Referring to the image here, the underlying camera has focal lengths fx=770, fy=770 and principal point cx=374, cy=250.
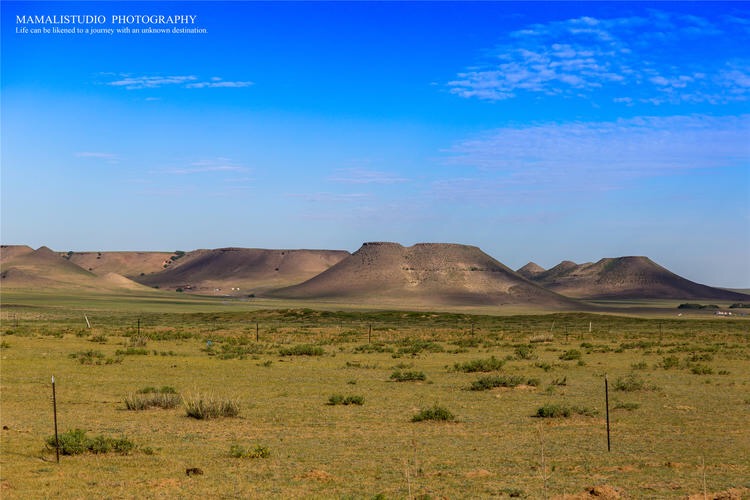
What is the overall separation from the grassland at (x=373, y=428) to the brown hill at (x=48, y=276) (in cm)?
13500

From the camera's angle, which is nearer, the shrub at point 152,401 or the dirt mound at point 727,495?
the dirt mound at point 727,495

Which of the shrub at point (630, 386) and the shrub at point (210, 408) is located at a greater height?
the shrub at point (210, 408)

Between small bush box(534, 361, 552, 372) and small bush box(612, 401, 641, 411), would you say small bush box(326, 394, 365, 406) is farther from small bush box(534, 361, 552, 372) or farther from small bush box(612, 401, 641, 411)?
small bush box(534, 361, 552, 372)

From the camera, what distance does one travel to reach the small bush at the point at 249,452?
13.8m

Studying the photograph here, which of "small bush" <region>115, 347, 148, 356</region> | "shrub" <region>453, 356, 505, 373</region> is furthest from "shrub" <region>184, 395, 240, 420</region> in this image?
"small bush" <region>115, 347, 148, 356</region>

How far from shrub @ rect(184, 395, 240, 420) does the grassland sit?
0.21 meters

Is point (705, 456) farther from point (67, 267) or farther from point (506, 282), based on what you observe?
point (67, 267)

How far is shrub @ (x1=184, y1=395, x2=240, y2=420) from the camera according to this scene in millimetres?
18017

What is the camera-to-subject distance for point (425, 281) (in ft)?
520

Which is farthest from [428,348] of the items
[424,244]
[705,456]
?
[424,244]

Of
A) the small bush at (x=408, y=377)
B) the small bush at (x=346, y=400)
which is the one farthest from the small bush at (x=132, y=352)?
the small bush at (x=346, y=400)

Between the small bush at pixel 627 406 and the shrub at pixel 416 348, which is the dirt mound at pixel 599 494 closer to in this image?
the small bush at pixel 627 406

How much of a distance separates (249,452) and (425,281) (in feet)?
477

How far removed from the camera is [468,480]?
1217cm
